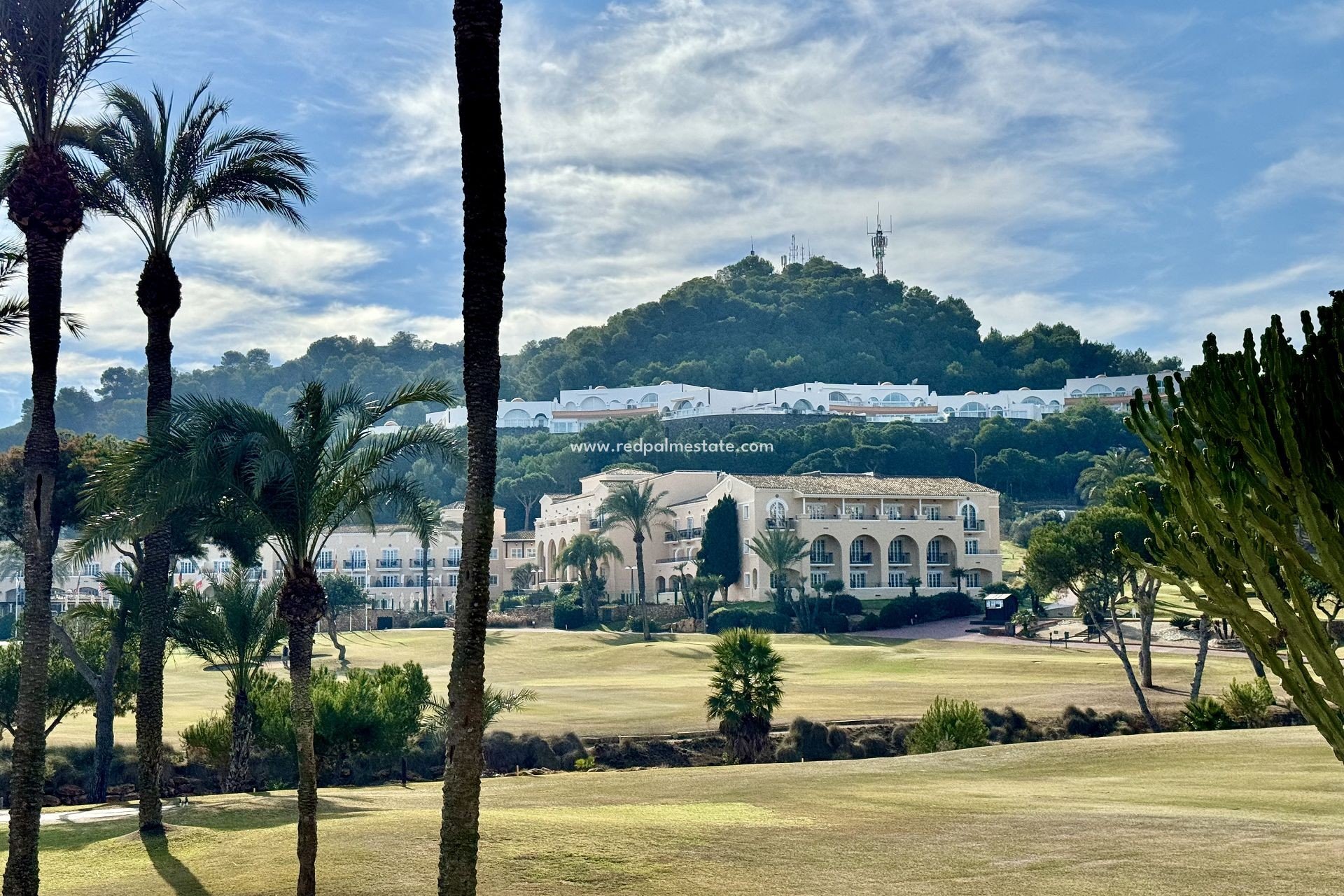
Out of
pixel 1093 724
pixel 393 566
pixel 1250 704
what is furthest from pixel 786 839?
pixel 393 566

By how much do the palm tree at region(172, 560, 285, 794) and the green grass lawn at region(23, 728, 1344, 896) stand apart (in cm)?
432

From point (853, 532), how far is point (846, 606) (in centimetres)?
799

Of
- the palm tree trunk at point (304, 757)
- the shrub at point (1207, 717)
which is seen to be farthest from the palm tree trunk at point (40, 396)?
the shrub at point (1207, 717)

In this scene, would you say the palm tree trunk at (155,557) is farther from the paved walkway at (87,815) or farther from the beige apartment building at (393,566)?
the beige apartment building at (393,566)

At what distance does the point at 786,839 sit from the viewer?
59.0ft

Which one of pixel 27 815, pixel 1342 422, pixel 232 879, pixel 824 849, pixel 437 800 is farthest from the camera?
pixel 437 800

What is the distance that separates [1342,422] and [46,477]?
14.3 metres

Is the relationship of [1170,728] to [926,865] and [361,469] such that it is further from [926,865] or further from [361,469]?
[361,469]

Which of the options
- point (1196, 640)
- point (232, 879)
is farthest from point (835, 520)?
point (232, 879)

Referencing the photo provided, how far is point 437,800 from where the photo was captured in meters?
22.1

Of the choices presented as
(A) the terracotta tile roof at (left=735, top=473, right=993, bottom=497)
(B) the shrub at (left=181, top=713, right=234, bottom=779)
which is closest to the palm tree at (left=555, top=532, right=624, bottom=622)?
(A) the terracotta tile roof at (left=735, top=473, right=993, bottom=497)

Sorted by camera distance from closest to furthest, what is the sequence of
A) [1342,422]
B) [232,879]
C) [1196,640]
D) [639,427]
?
[1342,422], [232,879], [1196,640], [639,427]

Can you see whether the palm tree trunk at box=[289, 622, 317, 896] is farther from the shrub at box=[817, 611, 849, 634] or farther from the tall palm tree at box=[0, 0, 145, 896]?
the shrub at box=[817, 611, 849, 634]

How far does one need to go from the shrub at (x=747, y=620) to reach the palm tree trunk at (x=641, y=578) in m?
4.01
